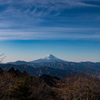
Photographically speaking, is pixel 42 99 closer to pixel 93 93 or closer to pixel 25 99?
pixel 25 99

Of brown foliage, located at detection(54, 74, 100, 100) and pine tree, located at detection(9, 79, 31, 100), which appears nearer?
pine tree, located at detection(9, 79, 31, 100)

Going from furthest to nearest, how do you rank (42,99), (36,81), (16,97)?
(36,81)
(42,99)
(16,97)

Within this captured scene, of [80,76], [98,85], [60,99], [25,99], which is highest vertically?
[80,76]

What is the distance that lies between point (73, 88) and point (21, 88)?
4426 millimetres

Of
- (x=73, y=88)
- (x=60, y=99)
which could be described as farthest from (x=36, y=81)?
(x=73, y=88)

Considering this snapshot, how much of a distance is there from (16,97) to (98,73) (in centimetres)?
712

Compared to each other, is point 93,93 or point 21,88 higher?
point 21,88

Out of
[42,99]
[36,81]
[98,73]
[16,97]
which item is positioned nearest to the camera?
[16,97]

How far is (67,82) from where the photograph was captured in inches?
415

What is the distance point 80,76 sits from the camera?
34.4 feet

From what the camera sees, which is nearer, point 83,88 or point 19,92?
point 19,92

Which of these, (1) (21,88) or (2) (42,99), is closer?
(1) (21,88)

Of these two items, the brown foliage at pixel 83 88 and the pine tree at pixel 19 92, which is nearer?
the pine tree at pixel 19 92

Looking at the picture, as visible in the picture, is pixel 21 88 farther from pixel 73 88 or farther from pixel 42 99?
pixel 73 88
